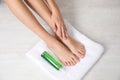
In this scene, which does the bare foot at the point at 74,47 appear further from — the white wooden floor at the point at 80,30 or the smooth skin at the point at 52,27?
the white wooden floor at the point at 80,30

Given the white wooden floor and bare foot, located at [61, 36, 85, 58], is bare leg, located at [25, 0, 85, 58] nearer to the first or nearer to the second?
bare foot, located at [61, 36, 85, 58]

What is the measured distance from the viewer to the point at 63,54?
120 cm

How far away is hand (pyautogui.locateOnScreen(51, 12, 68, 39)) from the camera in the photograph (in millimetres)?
1161

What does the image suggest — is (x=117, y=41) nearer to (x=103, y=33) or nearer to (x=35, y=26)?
(x=103, y=33)

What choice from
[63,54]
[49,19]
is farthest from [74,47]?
[49,19]

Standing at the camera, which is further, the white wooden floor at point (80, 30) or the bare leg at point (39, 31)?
the white wooden floor at point (80, 30)

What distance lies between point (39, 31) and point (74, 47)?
0.21m

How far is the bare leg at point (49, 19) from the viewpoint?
1176 millimetres

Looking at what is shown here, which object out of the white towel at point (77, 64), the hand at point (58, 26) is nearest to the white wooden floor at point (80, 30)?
the white towel at point (77, 64)

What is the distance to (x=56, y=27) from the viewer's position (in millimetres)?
1187

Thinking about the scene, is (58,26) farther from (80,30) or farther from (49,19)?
(80,30)

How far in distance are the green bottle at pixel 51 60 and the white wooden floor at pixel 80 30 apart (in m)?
0.07

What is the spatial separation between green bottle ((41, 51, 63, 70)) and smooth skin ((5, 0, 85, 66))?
26 millimetres

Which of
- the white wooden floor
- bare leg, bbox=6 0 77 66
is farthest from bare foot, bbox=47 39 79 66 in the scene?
the white wooden floor
